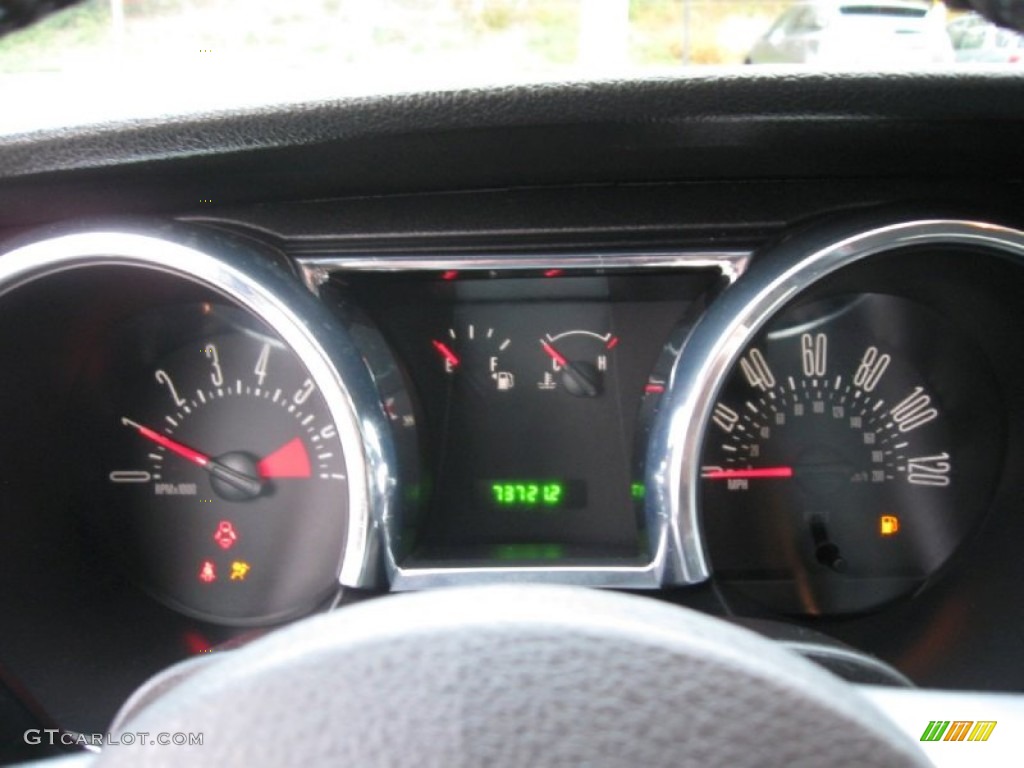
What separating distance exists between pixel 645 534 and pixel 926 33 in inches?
63.4

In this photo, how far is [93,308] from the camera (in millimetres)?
1870

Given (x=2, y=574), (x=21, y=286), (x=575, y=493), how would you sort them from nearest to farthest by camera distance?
(x=21, y=286)
(x=2, y=574)
(x=575, y=493)

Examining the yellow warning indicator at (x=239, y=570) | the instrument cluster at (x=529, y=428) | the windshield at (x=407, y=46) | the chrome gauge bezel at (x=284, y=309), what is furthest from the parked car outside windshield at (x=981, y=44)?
the yellow warning indicator at (x=239, y=570)

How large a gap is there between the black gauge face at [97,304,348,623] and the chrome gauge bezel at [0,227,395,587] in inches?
7.4

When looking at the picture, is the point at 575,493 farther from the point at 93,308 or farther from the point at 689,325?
the point at 93,308

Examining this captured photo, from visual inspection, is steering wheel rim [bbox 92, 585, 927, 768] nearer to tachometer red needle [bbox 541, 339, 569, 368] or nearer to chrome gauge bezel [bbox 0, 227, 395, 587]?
chrome gauge bezel [bbox 0, 227, 395, 587]

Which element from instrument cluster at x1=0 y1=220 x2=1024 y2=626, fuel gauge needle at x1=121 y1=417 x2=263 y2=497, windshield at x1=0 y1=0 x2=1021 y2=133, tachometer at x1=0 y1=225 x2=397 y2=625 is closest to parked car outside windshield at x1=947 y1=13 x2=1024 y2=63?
windshield at x1=0 y1=0 x2=1021 y2=133

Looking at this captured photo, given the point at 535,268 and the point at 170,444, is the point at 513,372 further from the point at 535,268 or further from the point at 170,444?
the point at 170,444

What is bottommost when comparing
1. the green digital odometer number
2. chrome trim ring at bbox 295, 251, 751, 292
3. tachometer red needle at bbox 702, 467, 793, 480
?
the green digital odometer number

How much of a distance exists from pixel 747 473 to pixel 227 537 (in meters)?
0.90

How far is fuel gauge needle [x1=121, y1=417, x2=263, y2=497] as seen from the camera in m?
1.91

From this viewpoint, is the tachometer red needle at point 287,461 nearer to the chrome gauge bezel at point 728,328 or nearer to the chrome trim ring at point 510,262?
the chrome trim ring at point 510,262

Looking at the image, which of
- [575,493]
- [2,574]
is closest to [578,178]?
[575,493]

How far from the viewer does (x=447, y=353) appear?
1933mm
